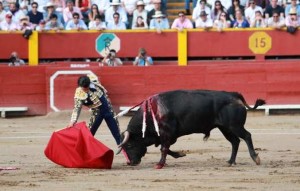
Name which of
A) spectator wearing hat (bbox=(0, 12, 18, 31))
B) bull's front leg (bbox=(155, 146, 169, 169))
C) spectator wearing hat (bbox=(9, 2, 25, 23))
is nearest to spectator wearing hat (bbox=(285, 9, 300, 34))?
spectator wearing hat (bbox=(9, 2, 25, 23))

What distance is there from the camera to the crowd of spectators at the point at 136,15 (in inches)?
768

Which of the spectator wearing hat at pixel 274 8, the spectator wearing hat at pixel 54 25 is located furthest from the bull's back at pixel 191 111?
the spectator wearing hat at pixel 54 25

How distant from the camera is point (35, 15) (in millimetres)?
19844

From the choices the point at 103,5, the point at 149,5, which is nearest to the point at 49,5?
the point at 103,5

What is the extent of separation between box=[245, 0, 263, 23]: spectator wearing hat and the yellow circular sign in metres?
0.30

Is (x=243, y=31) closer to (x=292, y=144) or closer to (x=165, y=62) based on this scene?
(x=165, y=62)

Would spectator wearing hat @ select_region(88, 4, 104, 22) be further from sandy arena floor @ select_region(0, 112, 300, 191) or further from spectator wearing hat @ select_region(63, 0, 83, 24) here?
sandy arena floor @ select_region(0, 112, 300, 191)

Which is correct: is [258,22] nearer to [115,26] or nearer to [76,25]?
[115,26]

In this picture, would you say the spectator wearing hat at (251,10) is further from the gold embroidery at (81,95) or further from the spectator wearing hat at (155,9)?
the gold embroidery at (81,95)

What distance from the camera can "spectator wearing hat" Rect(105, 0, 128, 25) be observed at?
19641 mm

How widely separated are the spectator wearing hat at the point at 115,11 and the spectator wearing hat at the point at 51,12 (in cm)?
91

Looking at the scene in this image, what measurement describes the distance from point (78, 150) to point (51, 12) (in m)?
8.24

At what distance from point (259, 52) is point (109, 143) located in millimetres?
5670

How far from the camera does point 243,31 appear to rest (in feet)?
64.9
